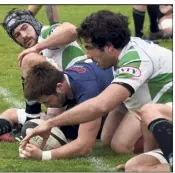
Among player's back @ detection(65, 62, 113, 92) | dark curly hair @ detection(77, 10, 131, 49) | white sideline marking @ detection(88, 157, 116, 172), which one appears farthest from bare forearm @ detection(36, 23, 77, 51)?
white sideline marking @ detection(88, 157, 116, 172)

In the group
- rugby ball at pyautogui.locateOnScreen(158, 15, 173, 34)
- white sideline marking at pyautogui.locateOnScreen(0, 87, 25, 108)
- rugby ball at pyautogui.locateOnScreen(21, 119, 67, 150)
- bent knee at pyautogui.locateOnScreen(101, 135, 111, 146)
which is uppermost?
rugby ball at pyautogui.locateOnScreen(21, 119, 67, 150)

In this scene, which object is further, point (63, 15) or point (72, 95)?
point (63, 15)

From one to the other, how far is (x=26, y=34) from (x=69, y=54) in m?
0.51

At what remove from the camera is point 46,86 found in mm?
5863

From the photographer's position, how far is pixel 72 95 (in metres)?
6.07

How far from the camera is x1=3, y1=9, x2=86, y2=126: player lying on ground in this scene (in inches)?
264

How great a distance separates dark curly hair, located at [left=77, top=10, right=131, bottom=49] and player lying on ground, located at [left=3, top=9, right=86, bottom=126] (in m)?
1.16

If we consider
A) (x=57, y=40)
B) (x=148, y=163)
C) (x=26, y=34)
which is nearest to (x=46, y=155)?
(x=148, y=163)

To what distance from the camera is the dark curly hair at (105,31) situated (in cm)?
550

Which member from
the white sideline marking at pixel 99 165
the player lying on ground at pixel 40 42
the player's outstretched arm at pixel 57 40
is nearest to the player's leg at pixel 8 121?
the player lying on ground at pixel 40 42

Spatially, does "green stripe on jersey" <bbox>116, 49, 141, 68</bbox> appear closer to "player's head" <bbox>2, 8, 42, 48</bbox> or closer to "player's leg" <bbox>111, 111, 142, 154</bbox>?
"player's leg" <bbox>111, 111, 142, 154</bbox>

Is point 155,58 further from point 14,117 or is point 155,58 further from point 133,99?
point 14,117

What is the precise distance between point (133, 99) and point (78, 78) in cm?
57

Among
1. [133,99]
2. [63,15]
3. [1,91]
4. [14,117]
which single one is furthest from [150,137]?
[63,15]
